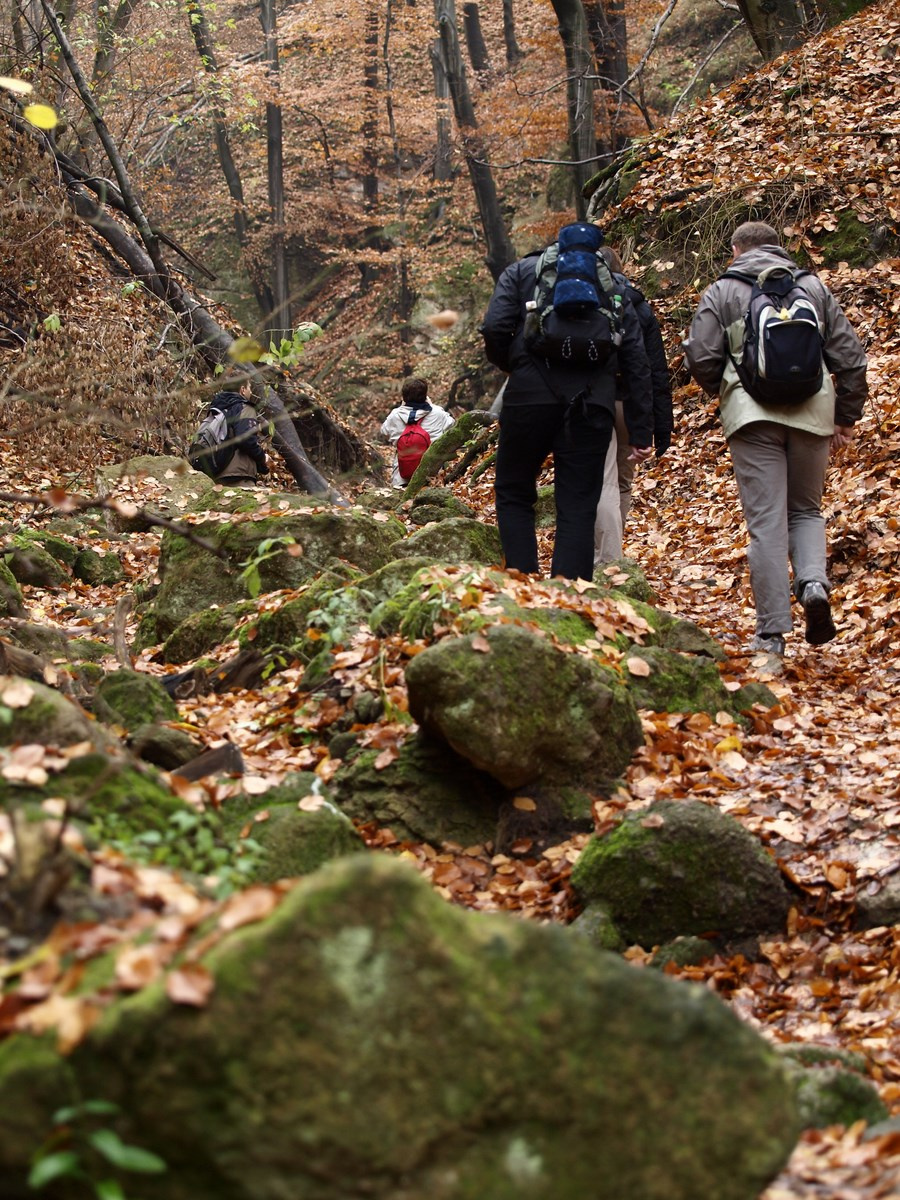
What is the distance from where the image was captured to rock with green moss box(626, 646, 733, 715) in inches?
222

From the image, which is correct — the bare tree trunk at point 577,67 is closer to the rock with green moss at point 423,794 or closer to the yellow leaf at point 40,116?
the rock with green moss at point 423,794

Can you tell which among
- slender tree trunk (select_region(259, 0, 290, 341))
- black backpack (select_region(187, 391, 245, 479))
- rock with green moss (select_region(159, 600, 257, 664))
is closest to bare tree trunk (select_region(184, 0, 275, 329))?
slender tree trunk (select_region(259, 0, 290, 341))

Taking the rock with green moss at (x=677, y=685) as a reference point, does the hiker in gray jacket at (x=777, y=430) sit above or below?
above

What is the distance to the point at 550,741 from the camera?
15.6ft

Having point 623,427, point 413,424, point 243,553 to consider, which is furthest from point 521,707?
point 413,424

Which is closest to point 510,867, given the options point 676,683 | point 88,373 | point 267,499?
point 676,683

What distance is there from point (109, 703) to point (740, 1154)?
3561mm

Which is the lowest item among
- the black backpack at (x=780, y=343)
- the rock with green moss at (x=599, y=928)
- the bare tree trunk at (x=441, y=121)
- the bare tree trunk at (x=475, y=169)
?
the rock with green moss at (x=599, y=928)

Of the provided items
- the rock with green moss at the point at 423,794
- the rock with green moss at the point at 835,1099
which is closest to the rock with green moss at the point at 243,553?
the rock with green moss at the point at 423,794

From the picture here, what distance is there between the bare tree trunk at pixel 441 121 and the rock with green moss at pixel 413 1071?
Result: 26669 mm

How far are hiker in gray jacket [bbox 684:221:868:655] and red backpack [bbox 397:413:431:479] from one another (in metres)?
5.96

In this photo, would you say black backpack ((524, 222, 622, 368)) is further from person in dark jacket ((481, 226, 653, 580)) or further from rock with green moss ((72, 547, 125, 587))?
rock with green moss ((72, 547, 125, 587))

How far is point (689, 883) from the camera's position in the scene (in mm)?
4059

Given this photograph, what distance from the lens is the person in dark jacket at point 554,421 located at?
6.55 meters
